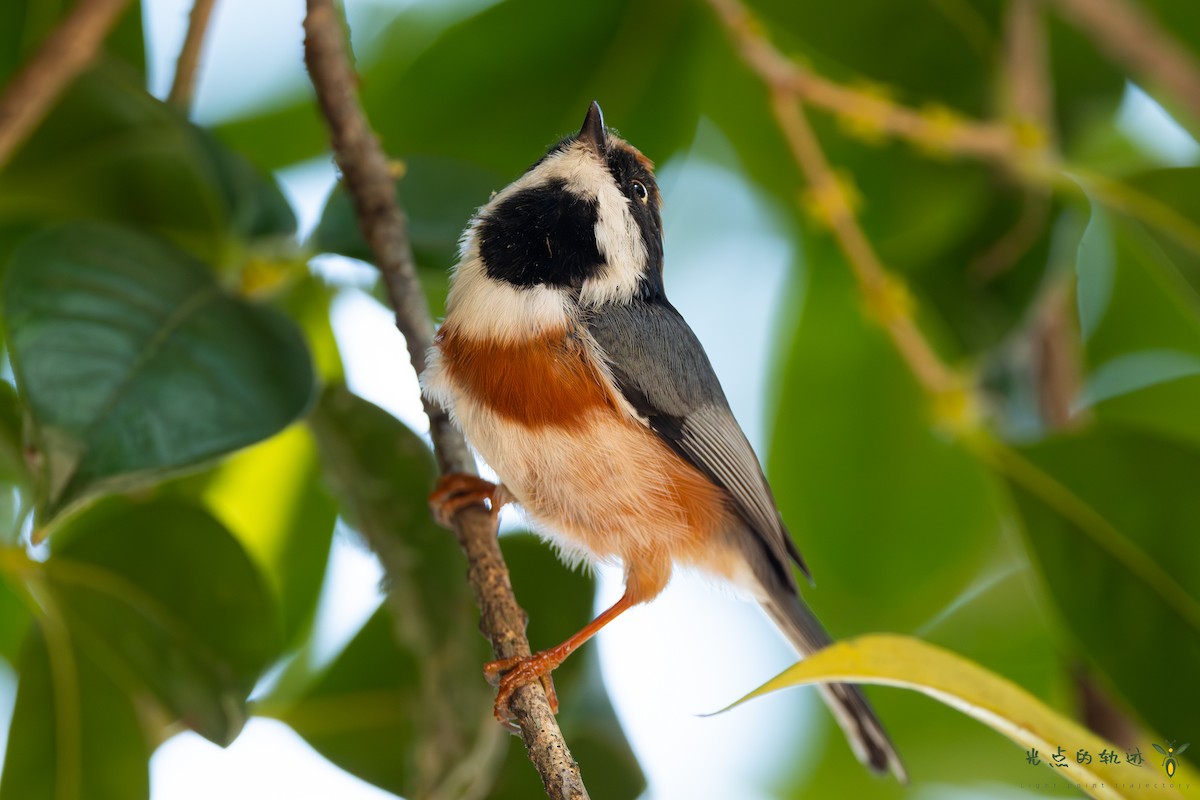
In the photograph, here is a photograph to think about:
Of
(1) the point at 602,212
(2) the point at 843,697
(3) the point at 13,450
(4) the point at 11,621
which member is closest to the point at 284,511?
(4) the point at 11,621

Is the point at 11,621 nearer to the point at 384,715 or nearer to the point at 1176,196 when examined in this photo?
the point at 384,715

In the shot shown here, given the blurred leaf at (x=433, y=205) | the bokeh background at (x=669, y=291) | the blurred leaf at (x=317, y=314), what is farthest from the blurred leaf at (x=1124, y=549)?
the blurred leaf at (x=317, y=314)

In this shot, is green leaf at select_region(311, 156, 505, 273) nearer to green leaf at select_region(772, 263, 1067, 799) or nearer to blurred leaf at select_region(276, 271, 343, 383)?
blurred leaf at select_region(276, 271, 343, 383)

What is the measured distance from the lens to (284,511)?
2.44m

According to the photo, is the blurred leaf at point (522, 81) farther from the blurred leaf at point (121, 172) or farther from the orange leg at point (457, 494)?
the orange leg at point (457, 494)

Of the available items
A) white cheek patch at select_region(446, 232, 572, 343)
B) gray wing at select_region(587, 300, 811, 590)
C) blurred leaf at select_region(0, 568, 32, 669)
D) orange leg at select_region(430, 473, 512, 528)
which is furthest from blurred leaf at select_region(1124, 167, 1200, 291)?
blurred leaf at select_region(0, 568, 32, 669)

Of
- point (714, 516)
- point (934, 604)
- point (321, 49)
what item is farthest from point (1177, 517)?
point (321, 49)

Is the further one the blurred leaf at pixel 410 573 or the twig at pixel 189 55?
the twig at pixel 189 55

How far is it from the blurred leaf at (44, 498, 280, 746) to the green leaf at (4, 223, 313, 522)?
0.32 m

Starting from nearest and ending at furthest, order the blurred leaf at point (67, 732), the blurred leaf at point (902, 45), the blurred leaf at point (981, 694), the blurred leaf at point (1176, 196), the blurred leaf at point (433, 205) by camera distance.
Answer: the blurred leaf at point (981, 694) < the blurred leaf at point (67, 732) < the blurred leaf at point (433, 205) < the blurred leaf at point (1176, 196) < the blurred leaf at point (902, 45)

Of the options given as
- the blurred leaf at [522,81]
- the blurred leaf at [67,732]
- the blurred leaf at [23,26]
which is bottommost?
the blurred leaf at [67,732]

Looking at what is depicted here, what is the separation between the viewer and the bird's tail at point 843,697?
2295 millimetres

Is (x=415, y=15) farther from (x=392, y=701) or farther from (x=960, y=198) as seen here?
(x=392, y=701)

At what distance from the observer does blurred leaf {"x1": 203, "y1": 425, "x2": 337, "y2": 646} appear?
7.63ft
